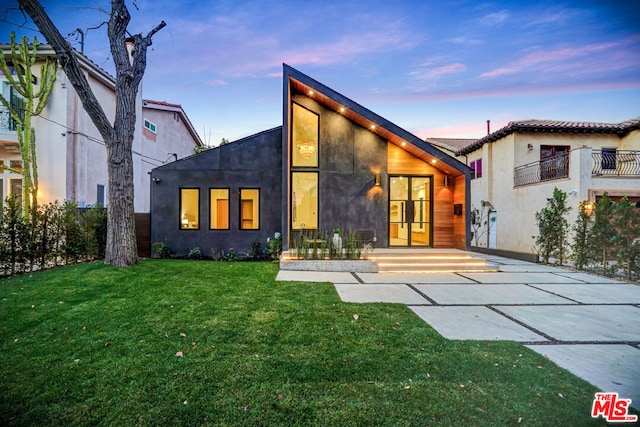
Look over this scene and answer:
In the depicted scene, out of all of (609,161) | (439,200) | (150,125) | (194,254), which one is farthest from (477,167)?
(150,125)

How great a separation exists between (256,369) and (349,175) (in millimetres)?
7228

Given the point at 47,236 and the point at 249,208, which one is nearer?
the point at 47,236

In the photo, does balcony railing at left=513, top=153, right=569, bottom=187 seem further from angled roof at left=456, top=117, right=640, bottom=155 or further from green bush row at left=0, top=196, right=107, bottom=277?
green bush row at left=0, top=196, right=107, bottom=277

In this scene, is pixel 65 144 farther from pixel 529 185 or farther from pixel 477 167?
pixel 477 167

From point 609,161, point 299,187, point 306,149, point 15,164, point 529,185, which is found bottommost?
point 299,187

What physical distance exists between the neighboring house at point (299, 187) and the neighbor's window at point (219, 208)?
3 centimetres

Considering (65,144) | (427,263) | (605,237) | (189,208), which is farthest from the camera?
(65,144)

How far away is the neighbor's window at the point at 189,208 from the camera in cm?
905

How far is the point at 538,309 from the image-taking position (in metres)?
4.37

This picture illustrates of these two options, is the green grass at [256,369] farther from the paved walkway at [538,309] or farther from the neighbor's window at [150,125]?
the neighbor's window at [150,125]

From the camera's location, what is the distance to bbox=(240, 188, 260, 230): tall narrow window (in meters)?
9.11

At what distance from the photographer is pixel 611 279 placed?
673 centimetres

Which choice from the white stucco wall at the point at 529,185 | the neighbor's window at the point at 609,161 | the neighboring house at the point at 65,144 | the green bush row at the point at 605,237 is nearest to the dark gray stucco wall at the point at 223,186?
the neighboring house at the point at 65,144

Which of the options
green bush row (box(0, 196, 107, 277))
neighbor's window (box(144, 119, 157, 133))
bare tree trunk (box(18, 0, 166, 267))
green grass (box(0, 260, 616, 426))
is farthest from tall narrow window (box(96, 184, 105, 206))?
green grass (box(0, 260, 616, 426))
